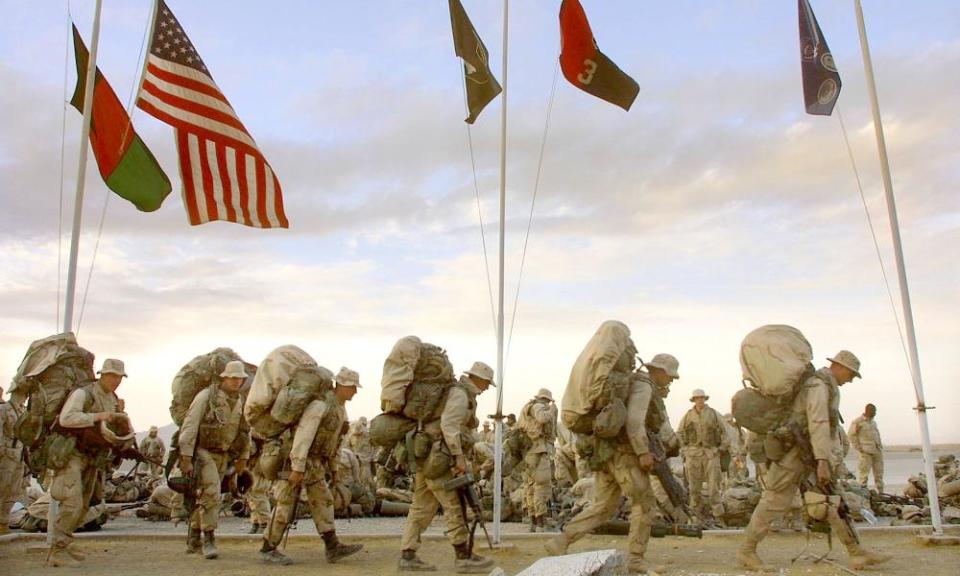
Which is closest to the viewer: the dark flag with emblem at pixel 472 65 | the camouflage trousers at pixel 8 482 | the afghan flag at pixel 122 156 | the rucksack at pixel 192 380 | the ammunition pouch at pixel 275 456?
the ammunition pouch at pixel 275 456

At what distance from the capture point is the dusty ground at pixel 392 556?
8852mm

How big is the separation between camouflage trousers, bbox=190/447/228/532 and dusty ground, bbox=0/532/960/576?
450 millimetres

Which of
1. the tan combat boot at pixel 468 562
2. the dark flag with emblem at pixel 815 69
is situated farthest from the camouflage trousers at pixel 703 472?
the tan combat boot at pixel 468 562

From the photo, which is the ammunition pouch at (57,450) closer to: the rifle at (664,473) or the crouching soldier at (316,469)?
the crouching soldier at (316,469)

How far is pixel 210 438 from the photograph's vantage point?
10000 millimetres

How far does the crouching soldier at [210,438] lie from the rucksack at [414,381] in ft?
7.36

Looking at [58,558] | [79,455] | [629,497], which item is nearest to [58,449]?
[79,455]

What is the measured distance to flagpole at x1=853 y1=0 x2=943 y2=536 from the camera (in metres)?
10.1

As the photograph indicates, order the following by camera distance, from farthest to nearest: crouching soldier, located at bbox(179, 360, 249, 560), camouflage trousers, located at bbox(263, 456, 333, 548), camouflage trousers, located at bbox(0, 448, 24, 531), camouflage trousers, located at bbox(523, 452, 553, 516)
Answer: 1. camouflage trousers, located at bbox(523, 452, 553, 516)
2. camouflage trousers, located at bbox(0, 448, 24, 531)
3. crouching soldier, located at bbox(179, 360, 249, 560)
4. camouflage trousers, located at bbox(263, 456, 333, 548)

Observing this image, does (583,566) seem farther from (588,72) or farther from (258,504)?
(258,504)

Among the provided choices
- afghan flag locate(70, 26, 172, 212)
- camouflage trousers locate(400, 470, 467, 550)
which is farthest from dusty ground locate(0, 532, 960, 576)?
afghan flag locate(70, 26, 172, 212)

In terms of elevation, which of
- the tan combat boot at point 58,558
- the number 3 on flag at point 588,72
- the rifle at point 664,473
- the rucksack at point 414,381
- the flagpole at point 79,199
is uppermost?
the number 3 on flag at point 588,72

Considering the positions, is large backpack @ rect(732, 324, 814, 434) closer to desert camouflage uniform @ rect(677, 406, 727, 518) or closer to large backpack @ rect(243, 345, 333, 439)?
large backpack @ rect(243, 345, 333, 439)

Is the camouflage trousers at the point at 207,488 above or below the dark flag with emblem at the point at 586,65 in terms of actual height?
below
